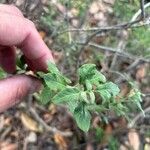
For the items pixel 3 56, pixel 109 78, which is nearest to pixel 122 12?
pixel 109 78

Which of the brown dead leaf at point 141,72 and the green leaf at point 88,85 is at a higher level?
the green leaf at point 88,85

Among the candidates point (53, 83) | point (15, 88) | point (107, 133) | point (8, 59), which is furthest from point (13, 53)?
point (107, 133)

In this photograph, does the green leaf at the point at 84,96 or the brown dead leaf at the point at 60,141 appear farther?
the brown dead leaf at the point at 60,141

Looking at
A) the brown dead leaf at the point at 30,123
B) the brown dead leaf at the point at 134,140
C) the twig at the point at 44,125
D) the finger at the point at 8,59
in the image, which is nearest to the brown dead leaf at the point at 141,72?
the brown dead leaf at the point at 134,140

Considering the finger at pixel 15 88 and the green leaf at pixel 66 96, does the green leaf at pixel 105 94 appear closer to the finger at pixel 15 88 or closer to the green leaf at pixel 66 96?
the green leaf at pixel 66 96

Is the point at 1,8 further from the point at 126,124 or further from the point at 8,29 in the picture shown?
the point at 126,124

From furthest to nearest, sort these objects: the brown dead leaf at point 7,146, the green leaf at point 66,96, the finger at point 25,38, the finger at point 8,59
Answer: the brown dead leaf at point 7,146
the finger at point 8,59
the finger at point 25,38
the green leaf at point 66,96

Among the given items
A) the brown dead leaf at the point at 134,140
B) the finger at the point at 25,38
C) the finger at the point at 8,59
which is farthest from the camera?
the brown dead leaf at the point at 134,140

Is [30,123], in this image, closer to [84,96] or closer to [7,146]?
[7,146]
